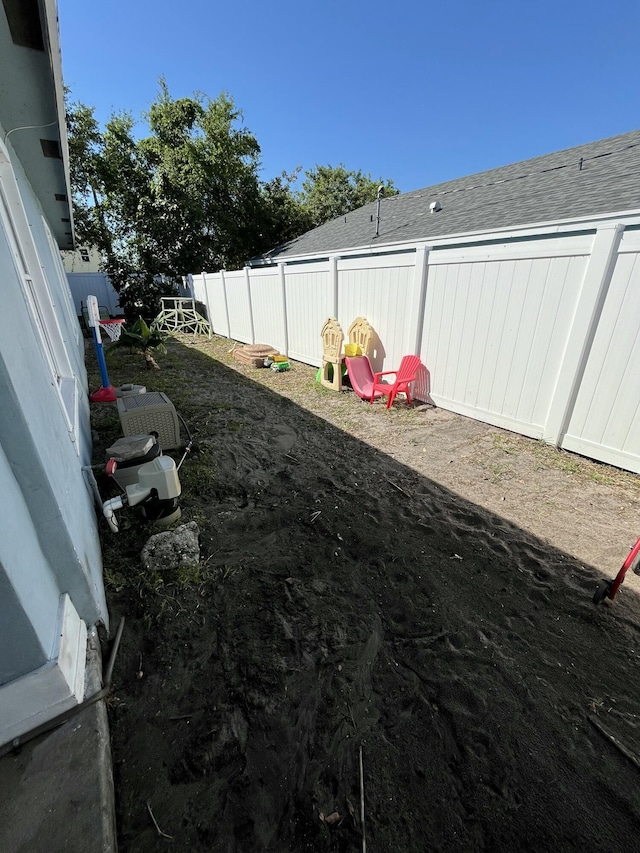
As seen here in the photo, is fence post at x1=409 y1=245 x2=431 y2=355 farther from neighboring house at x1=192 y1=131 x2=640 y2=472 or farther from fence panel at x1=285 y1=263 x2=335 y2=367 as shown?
fence panel at x1=285 y1=263 x2=335 y2=367

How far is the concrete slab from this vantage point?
112 cm

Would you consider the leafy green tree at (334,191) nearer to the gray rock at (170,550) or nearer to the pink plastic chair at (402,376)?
the pink plastic chair at (402,376)

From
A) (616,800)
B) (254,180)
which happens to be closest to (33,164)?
(616,800)

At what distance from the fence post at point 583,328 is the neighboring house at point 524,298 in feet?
0.04

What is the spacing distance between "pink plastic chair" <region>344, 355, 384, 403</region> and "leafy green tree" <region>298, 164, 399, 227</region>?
1833 cm

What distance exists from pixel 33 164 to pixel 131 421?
2831 mm

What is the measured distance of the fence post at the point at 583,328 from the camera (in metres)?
3.34

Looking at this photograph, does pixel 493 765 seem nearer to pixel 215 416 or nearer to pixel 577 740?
pixel 577 740

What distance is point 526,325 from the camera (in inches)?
162

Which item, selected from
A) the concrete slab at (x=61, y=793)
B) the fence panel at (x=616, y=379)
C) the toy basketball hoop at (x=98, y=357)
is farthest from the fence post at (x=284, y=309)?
the concrete slab at (x=61, y=793)

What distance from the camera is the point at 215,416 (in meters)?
5.06

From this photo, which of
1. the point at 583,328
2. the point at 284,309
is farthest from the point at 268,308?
the point at 583,328

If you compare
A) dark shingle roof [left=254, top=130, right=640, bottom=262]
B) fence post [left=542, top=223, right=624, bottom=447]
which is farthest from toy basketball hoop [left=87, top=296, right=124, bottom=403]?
fence post [left=542, top=223, right=624, bottom=447]

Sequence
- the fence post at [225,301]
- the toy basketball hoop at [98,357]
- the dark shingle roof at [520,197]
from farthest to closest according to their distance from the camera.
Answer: the fence post at [225,301] → the toy basketball hoop at [98,357] → the dark shingle roof at [520,197]
